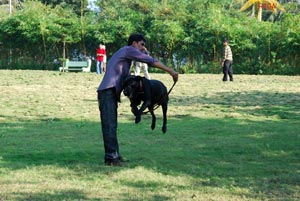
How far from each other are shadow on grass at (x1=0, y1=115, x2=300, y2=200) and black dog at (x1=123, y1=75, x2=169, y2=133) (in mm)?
780

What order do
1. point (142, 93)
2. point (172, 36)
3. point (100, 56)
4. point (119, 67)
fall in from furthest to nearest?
1. point (172, 36)
2. point (100, 56)
3. point (142, 93)
4. point (119, 67)

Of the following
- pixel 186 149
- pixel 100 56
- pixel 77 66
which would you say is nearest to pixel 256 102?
pixel 186 149

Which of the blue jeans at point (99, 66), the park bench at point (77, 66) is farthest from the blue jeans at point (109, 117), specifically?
the park bench at point (77, 66)

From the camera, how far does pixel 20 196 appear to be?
19.2 feet

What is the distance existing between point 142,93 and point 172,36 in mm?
27309

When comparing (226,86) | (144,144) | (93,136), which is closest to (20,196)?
(144,144)

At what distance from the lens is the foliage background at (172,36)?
33.2 m

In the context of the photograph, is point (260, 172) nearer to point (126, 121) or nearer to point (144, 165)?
point (144, 165)

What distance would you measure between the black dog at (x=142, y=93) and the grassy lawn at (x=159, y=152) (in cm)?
78

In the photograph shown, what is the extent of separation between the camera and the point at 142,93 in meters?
7.72

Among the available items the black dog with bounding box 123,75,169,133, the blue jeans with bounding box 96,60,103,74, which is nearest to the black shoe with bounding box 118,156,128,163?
the black dog with bounding box 123,75,169,133

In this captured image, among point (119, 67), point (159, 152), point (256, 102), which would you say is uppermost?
point (119, 67)

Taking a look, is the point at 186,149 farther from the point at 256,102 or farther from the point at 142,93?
the point at 256,102

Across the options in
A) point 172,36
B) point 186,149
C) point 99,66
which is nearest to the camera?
point 186,149
